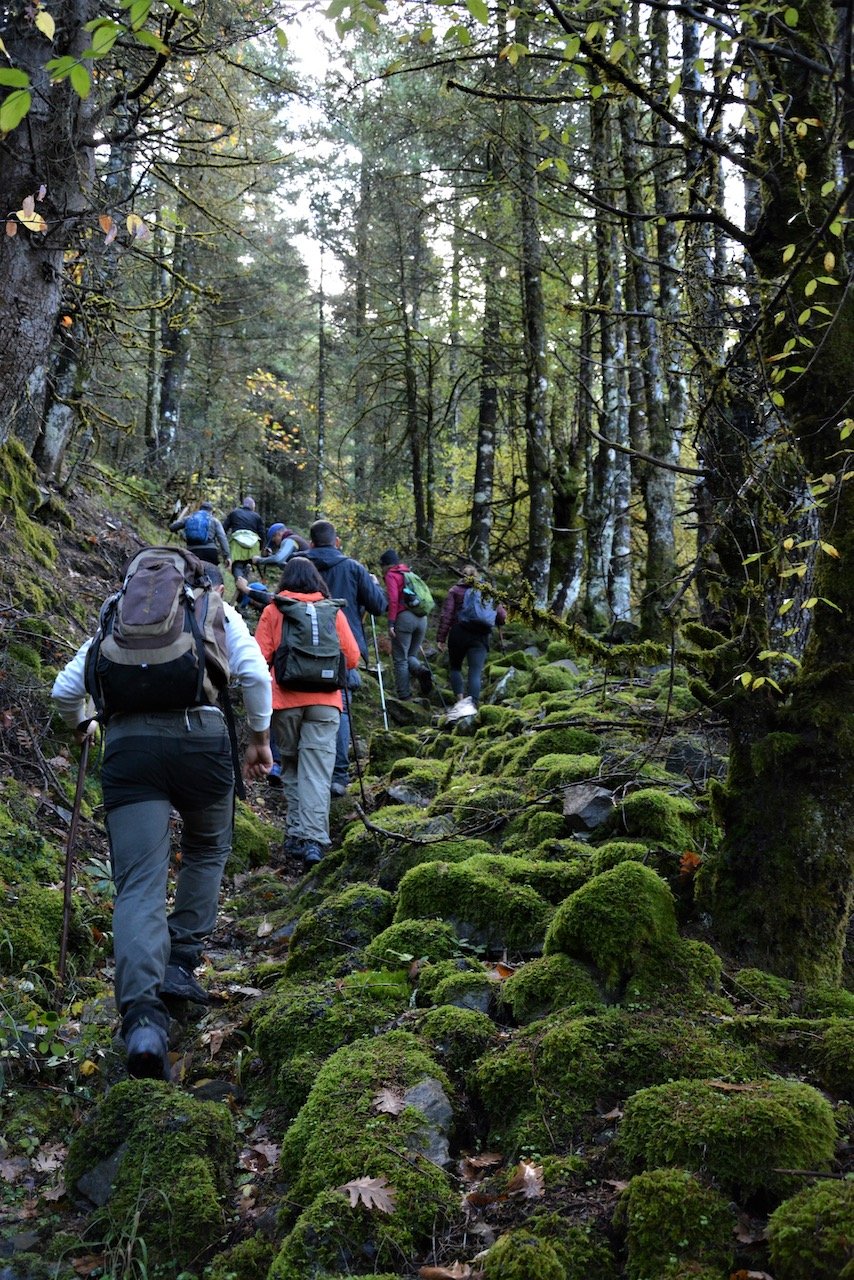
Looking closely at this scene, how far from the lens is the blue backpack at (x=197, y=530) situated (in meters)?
15.2

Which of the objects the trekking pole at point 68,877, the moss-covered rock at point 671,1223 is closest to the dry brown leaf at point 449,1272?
the moss-covered rock at point 671,1223

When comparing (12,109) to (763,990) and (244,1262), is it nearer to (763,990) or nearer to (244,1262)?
(244,1262)

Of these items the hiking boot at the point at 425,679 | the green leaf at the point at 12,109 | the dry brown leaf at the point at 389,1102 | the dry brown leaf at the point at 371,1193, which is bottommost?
the dry brown leaf at the point at 371,1193

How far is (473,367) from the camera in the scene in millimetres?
19875

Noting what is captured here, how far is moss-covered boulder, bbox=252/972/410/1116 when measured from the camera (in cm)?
367

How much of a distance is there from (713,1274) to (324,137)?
92.1 feet

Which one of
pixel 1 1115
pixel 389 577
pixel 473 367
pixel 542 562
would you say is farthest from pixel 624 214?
pixel 473 367

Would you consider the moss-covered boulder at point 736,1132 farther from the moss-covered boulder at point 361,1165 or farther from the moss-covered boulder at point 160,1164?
the moss-covered boulder at point 160,1164

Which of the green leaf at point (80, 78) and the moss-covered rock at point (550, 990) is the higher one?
the green leaf at point (80, 78)

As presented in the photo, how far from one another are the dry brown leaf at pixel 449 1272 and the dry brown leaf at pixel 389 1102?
621 millimetres

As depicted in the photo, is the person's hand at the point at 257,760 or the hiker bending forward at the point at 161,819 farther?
the person's hand at the point at 257,760

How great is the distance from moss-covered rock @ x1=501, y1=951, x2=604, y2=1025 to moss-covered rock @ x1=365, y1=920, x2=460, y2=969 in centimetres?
62

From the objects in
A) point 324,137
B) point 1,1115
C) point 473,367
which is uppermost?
point 324,137

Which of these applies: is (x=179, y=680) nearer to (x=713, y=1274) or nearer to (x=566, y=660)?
(x=713, y=1274)
